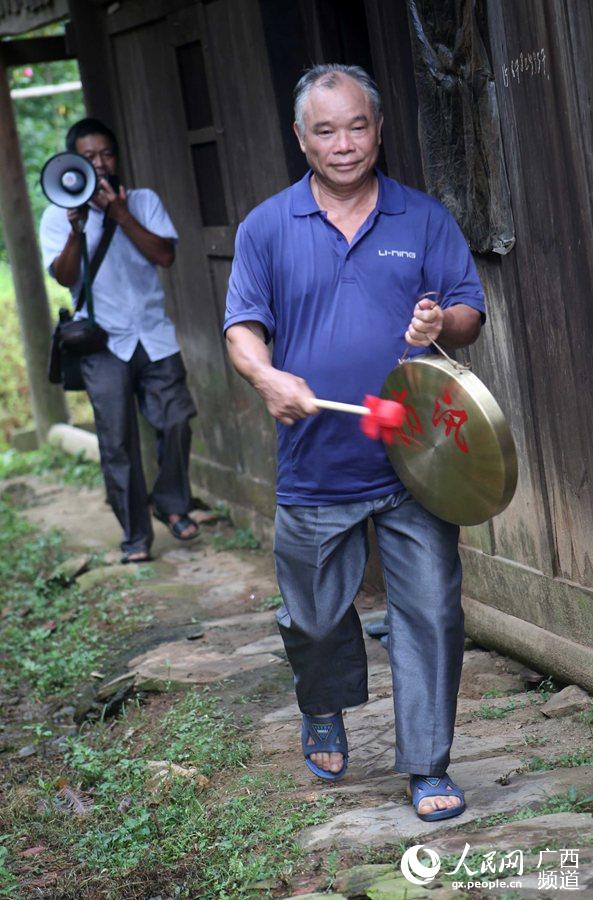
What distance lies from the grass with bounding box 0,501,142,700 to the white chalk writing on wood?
3.18 meters

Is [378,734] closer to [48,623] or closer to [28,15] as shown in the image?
[48,623]

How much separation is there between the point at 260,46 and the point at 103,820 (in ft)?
11.8

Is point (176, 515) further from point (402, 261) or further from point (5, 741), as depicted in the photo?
point (402, 261)

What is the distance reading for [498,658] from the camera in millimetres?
4957

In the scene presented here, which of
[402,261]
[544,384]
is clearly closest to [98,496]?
[544,384]

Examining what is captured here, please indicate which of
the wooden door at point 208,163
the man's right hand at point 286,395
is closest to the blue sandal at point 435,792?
the man's right hand at point 286,395

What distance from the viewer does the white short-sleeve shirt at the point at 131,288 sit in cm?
702

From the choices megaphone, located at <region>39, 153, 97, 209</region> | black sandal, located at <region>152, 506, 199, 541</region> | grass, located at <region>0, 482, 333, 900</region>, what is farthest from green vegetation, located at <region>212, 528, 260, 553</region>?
megaphone, located at <region>39, 153, 97, 209</region>

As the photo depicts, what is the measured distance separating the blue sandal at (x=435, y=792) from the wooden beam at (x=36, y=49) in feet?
24.1

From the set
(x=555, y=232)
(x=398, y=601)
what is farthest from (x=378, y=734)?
(x=555, y=232)

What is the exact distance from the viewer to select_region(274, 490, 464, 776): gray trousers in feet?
11.7

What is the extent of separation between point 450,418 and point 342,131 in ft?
2.72

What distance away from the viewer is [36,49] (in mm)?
9812

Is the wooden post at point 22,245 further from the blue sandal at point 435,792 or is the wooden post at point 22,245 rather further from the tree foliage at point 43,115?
the blue sandal at point 435,792
